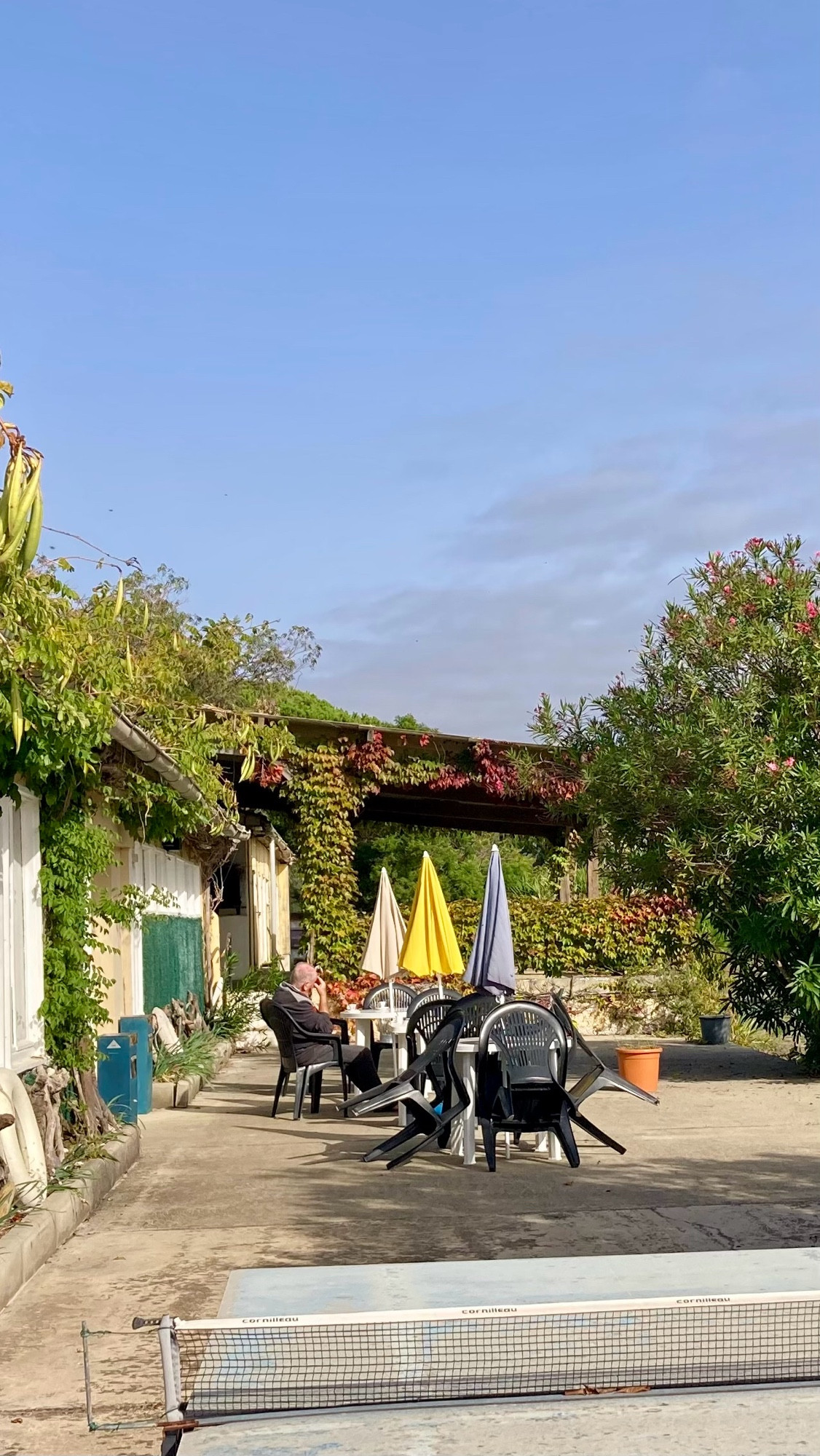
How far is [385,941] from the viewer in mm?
14109

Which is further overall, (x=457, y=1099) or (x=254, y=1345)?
(x=457, y=1099)

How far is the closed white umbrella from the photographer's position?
1402cm

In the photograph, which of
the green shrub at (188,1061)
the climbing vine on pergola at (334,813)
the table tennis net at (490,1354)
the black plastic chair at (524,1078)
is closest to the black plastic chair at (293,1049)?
the green shrub at (188,1061)

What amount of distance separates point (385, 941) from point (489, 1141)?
537cm

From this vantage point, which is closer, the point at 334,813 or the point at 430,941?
the point at 430,941

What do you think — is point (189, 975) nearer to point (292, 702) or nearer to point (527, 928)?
point (527, 928)

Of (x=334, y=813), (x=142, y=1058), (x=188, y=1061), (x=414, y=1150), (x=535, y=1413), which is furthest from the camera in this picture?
(x=334, y=813)

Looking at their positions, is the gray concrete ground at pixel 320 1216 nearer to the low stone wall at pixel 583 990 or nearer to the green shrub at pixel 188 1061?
the green shrub at pixel 188 1061

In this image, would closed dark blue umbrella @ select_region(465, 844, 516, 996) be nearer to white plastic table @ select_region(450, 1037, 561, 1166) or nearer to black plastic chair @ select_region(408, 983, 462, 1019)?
white plastic table @ select_region(450, 1037, 561, 1166)

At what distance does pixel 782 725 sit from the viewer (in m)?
13.1

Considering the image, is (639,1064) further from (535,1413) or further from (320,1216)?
(535,1413)

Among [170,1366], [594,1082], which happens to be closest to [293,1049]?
[594,1082]

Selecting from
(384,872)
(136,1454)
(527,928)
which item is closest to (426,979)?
(527,928)

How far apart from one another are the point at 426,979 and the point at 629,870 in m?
6.00
